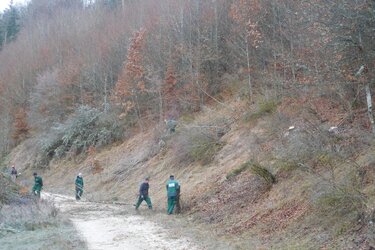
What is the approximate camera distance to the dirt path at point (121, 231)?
39.5 feet

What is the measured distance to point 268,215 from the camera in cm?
1288

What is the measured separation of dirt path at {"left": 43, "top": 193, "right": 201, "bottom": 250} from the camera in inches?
474

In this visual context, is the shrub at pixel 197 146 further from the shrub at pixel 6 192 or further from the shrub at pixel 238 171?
the shrub at pixel 6 192

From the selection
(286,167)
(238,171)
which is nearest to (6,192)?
(238,171)

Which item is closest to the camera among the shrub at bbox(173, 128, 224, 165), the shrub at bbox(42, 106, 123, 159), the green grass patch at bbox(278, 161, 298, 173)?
the green grass patch at bbox(278, 161, 298, 173)

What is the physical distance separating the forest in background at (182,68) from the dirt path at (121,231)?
20.3 ft

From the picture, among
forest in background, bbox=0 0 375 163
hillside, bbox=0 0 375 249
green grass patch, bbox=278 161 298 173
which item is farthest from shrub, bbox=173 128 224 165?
green grass patch, bbox=278 161 298 173

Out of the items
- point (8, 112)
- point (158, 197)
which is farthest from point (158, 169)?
point (8, 112)

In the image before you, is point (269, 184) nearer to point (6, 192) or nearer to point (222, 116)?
point (6, 192)

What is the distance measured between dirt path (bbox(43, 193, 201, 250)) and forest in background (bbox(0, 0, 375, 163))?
20.3 ft

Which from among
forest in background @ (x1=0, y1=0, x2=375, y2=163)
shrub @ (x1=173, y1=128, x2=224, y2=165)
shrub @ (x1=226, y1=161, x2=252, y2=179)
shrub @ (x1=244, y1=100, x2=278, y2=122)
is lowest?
shrub @ (x1=226, y1=161, x2=252, y2=179)

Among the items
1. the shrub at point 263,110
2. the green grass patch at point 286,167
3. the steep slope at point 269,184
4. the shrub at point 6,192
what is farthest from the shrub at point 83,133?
the green grass patch at point 286,167

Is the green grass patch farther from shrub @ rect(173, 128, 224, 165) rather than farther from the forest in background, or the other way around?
shrub @ rect(173, 128, 224, 165)

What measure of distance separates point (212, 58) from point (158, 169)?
31.7 feet
